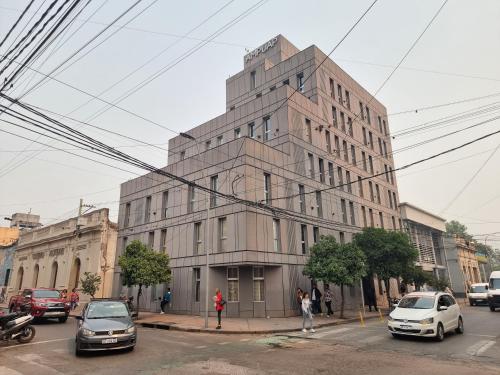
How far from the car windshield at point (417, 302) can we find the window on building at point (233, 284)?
1021 centimetres

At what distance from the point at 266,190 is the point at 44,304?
1458 centimetres

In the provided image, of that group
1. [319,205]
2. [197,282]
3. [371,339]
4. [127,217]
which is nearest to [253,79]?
[319,205]

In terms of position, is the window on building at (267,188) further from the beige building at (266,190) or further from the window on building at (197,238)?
the window on building at (197,238)

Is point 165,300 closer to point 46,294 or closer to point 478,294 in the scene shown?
point 46,294

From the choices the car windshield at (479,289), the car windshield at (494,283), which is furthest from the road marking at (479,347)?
the car windshield at (479,289)

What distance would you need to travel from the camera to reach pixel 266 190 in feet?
75.4

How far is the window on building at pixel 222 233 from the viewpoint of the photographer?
2150 centimetres

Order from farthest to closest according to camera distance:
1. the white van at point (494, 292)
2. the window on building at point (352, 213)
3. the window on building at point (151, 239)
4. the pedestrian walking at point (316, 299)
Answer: the window on building at point (352, 213) < the window on building at point (151, 239) < the white van at point (494, 292) < the pedestrian walking at point (316, 299)

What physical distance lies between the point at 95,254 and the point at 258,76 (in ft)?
76.0

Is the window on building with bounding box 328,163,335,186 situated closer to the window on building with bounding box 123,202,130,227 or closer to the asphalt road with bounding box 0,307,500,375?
the asphalt road with bounding box 0,307,500,375

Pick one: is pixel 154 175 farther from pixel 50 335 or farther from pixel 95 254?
pixel 50 335

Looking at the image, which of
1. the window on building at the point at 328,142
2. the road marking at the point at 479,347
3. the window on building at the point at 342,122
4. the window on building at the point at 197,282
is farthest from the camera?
the window on building at the point at 342,122

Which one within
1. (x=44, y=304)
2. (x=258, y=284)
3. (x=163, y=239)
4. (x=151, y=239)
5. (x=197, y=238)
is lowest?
(x=44, y=304)

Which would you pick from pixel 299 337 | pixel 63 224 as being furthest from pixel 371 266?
pixel 63 224
